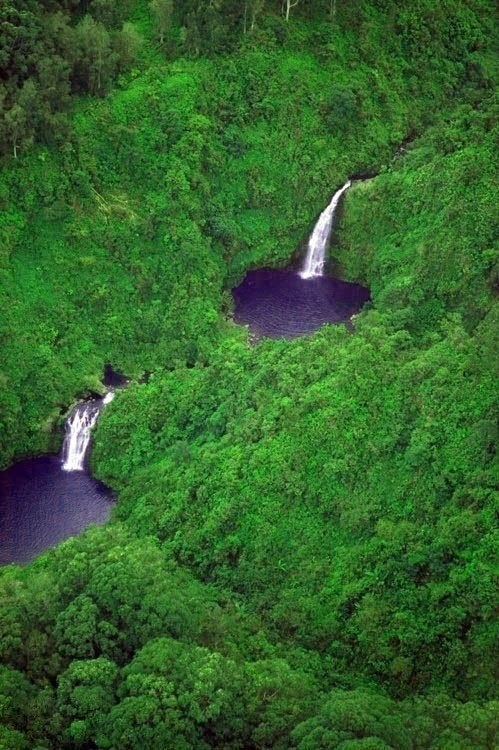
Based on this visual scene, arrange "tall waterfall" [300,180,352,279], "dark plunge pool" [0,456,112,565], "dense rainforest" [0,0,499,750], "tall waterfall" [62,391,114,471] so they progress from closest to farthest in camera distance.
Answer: "dense rainforest" [0,0,499,750] < "dark plunge pool" [0,456,112,565] < "tall waterfall" [62,391,114,471] < "tall waterfall" [300,180,352,279]

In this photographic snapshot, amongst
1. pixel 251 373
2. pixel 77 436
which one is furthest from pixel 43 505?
pixel 251 373

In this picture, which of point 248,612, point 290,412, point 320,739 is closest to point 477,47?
point 290,412

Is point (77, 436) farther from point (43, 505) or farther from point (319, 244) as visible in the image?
point (319, 244)

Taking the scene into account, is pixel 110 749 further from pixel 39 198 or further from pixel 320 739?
pixel 39 198

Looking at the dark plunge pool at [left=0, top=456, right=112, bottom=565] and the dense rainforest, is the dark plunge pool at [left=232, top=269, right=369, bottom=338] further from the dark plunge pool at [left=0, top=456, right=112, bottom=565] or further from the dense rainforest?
the dark plunge pool at [left=0, top=456, right=112, bottom=565]

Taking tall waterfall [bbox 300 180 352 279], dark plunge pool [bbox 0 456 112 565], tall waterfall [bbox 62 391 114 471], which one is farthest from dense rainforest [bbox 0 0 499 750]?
dark plunge pool [bbox 0 456 112 565]

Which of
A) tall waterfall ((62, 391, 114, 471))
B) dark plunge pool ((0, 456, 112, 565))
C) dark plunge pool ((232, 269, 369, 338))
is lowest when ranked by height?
dark plunge pool ((0, 456, 112, 565))
